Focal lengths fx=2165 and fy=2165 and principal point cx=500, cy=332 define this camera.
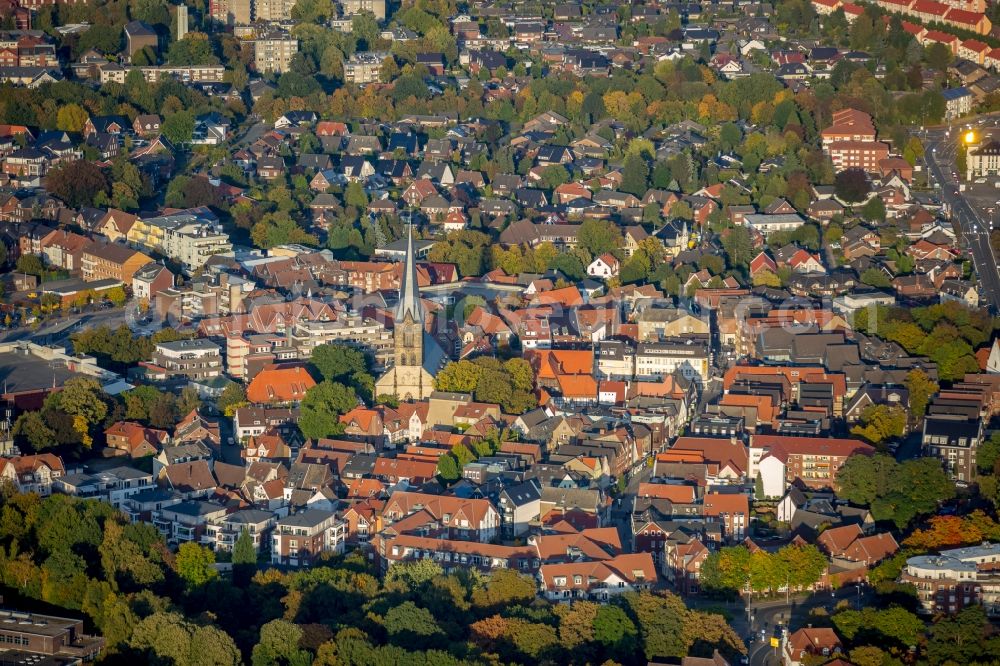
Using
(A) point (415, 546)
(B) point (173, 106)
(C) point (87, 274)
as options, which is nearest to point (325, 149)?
(B) point (173, 106)

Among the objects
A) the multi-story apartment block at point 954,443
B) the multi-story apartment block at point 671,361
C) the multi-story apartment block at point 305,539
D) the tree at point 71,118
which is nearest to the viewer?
the multi-story apartment block at point 305,539

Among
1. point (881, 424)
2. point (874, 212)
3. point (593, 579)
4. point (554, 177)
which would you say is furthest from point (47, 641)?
point (554, 177)

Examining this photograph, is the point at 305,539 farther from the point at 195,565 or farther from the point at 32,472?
the point at 32,472

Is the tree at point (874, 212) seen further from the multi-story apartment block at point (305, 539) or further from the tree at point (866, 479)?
the multi-story apartment block at point (305, 539)

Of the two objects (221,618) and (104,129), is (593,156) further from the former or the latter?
(221,618)

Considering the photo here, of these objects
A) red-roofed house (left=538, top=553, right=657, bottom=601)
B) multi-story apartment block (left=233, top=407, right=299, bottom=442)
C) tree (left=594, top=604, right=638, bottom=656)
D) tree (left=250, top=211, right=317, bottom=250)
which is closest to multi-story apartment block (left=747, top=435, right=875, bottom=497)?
red-roofed house (left=538, top=553, right=657, bottom=601)

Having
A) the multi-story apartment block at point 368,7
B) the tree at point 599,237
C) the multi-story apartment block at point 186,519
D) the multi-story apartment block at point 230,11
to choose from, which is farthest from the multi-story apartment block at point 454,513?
the multi-story apartment block at point 368,7
